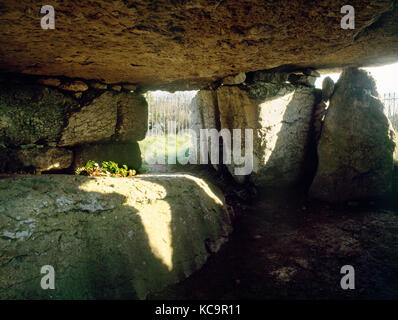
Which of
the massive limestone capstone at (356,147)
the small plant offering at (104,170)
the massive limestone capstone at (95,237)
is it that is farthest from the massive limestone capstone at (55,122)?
the massive limestone capstone at (356,147)

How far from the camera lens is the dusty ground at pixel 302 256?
2057mm

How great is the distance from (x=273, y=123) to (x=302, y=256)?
1920 millimetres

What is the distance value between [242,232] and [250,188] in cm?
93

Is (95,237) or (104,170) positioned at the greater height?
(104,170)

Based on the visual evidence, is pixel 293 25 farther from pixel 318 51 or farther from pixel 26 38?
pixel 26 38

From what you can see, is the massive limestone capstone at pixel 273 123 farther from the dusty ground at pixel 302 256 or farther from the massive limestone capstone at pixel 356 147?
the dusty ground at pixel 302 256

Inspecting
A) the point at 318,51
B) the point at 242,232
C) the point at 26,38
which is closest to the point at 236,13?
the point at 318,51

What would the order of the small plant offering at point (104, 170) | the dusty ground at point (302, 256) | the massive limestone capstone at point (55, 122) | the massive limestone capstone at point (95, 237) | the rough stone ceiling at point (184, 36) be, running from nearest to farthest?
the massive limestone capstone at point (95, 237) → the rough stone ceiling at point (184, 36) → the dusty ground at point (302, 256) → the massive limestone capstone at point (55, 122) → the small plant offering at point (104, 170)

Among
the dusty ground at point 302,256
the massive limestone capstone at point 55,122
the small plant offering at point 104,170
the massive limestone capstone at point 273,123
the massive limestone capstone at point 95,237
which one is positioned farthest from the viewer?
the massive limestone capstone at point 273,123

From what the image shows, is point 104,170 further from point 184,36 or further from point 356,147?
point 356,147

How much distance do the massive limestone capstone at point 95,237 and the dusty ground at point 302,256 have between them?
234 mm

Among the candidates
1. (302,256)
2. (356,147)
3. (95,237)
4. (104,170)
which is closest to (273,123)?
(356,147)

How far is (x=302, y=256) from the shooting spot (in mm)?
2518

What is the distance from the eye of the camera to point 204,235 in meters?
2.79
